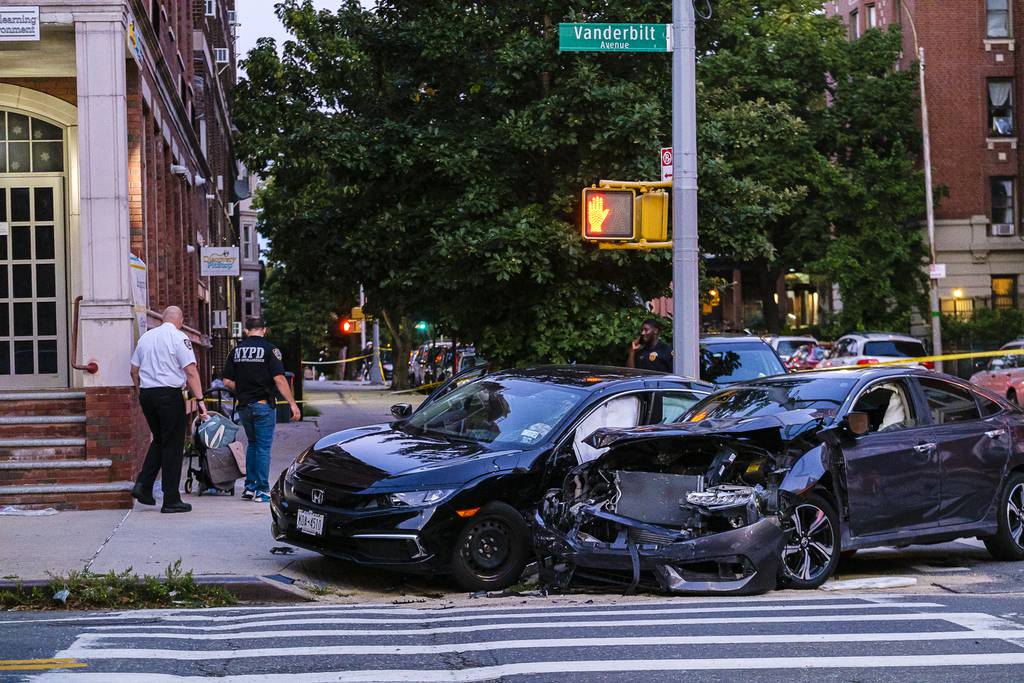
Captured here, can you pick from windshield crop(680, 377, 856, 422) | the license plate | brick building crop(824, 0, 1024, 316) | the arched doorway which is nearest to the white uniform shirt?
the license plate

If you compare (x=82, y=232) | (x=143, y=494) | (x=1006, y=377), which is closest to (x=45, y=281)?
(x=82, y=232)

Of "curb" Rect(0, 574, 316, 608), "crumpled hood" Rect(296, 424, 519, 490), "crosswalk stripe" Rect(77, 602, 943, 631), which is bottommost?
"curb" Rect(0, 574, 316, 608)

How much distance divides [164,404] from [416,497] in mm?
4557

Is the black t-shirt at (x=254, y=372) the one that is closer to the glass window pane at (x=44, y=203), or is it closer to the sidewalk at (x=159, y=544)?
the sidewalk at (x=159, y=544)

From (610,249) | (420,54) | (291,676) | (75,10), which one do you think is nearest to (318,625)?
(291,676)

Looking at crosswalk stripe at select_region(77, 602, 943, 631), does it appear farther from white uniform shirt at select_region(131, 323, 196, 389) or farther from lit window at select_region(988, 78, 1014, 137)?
lit window at select_region(988, 78, 1014, 137)

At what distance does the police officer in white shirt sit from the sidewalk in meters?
0.25

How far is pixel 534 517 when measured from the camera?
381 inches

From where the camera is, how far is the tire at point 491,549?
965cm

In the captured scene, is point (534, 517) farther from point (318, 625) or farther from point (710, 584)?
point (318, 625)

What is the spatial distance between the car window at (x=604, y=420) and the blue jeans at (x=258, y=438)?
15.0 feet

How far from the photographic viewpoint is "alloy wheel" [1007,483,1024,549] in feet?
36.8

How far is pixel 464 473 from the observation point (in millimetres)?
9750

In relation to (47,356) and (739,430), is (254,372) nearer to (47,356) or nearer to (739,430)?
(47,356)
